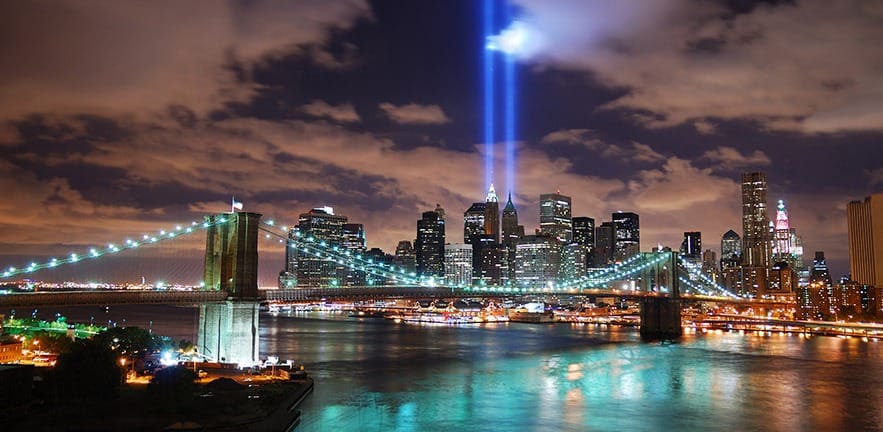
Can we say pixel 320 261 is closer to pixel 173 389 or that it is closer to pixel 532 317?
pixel 532 317

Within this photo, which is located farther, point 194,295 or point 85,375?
point 194,295

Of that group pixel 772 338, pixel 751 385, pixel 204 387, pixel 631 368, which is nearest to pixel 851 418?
pixel 751 385

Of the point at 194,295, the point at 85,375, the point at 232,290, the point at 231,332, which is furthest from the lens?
the point at 232,290

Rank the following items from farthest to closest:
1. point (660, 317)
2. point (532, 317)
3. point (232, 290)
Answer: point (532, 317)
point (660, 317)
point (232, 290)

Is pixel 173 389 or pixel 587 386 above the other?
pixel 173 389

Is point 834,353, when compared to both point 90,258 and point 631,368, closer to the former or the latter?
point 631,368

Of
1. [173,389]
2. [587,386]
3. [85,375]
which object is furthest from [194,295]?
[587,386]

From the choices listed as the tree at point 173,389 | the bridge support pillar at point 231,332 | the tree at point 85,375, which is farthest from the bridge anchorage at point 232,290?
the tree at point 173,389

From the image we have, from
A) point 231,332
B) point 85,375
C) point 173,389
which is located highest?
point 231,332

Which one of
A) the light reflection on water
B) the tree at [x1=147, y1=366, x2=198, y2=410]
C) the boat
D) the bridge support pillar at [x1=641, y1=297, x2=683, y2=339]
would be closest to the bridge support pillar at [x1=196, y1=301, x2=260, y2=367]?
the light reflection on water
